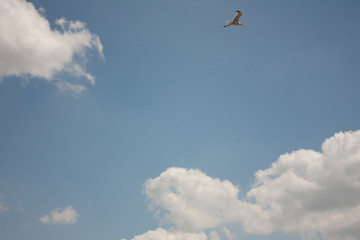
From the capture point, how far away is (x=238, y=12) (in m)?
59.8
